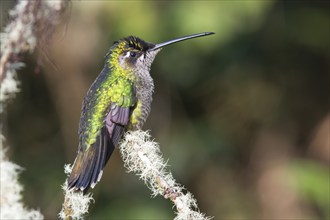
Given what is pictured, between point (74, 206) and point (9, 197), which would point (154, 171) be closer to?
point (74, 206)

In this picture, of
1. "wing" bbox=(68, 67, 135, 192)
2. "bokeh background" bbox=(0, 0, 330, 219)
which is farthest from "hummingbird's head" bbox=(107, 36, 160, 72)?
"bokeh background" bbox=(0, 0, 330, 219)

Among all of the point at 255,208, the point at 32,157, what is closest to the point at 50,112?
the point at 32,157

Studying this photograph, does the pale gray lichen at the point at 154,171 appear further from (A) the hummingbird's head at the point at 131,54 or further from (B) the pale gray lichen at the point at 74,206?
(A) the hummingbird's head at the point at 131,54

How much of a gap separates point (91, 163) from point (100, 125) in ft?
1.05

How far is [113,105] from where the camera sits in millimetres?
3346

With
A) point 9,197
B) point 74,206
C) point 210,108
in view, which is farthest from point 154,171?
point 210,108

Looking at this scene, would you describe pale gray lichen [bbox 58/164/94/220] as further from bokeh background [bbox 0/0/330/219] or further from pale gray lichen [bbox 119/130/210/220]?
bokeh background [bbox 0/0/330/219]

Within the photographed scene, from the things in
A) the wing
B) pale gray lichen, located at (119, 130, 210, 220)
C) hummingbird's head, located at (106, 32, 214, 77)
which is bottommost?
pale gray lichen, located at (119, 130, 210, 220)

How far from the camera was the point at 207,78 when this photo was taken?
6727 millimetres

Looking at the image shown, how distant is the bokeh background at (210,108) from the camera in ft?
18.5

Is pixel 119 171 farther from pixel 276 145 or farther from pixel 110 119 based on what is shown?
pixel 110 119

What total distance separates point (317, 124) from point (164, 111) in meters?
1.67

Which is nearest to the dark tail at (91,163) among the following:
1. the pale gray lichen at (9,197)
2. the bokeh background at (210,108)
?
the pale gray lichen at (9,197)

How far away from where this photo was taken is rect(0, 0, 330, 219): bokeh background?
564cm
